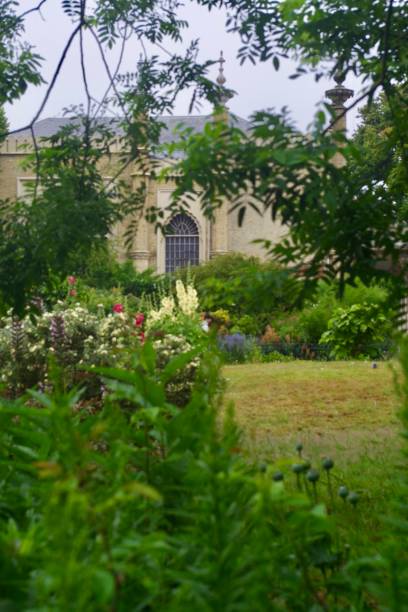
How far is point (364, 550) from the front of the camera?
2896 millimetres

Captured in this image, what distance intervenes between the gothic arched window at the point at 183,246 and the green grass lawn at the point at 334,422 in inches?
1195

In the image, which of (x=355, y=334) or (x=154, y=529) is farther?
(x=355, y=334)

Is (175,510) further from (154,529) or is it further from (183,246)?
(183,246)

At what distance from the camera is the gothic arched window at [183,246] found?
44188mm

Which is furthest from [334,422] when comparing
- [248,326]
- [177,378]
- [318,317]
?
[248,326]

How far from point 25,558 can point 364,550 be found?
1.61 m

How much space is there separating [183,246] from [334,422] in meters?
36.3

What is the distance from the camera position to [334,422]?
339 inches

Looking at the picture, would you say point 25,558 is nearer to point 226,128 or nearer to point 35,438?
point 35,438

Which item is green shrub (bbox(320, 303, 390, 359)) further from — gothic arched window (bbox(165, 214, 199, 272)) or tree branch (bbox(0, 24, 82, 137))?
gothic arched window (bbox(165, 214, 199, 272))

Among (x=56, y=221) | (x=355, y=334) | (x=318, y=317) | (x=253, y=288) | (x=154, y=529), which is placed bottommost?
(x=355, y=334)

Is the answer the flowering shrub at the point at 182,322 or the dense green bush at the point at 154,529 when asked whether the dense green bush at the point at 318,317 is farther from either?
the dense green bush at the point at 154,529

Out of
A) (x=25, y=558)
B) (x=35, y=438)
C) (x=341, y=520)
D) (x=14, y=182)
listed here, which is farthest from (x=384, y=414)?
(x=14, y=182)

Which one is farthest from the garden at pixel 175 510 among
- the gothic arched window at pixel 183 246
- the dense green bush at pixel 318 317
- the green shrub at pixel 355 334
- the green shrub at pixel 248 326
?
the gothic arched window at pixel 183 246
